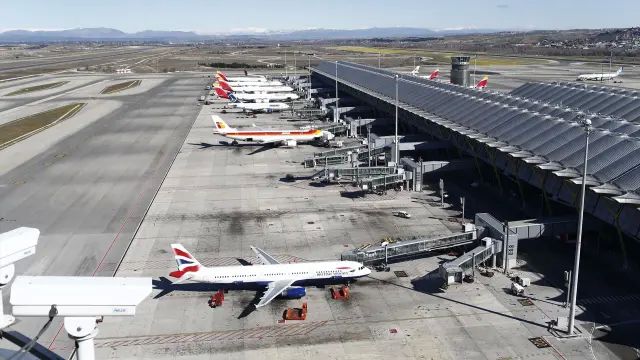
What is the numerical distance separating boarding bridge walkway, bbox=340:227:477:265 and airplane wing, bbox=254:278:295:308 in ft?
21.1

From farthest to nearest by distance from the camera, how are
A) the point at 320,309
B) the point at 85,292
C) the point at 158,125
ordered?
1. the point at 158,125
2. the point at 320,309
3. the point at 85,292

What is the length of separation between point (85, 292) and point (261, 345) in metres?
26.6

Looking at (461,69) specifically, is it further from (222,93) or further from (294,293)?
(294,293)

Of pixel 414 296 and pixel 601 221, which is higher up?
pixel 601 221

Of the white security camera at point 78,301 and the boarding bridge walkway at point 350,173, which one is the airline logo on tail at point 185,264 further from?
the boarding bridge walkway at point 350,173

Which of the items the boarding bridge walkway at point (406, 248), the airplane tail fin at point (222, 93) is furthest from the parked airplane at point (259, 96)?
the boarding bridge walkway at point (406, 248)

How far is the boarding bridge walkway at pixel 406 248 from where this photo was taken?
45.4m

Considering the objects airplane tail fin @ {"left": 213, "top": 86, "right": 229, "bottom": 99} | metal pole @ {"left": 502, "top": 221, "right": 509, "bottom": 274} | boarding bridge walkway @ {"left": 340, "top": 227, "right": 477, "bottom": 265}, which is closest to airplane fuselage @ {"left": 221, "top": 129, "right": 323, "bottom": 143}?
boarding bridge walkway @ {"left": 340, "top": 227, "right": 477, "bottom": 265}

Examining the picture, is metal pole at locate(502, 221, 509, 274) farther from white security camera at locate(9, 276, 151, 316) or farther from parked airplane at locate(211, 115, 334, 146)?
parked airplane at locate(211, 115, 334, 146)

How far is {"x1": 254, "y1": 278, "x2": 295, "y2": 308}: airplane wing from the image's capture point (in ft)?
128

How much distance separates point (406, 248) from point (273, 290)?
13.3 meters

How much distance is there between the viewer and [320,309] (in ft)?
129

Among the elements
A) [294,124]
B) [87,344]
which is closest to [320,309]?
[87,344]

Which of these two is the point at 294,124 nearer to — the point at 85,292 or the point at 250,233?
the point at 250,233
